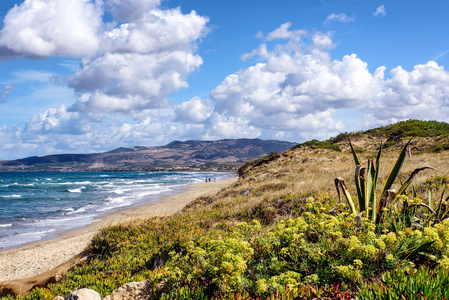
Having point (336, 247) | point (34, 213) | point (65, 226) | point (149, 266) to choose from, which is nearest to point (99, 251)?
point (149, 266)

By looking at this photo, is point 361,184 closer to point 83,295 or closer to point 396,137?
point 83,295

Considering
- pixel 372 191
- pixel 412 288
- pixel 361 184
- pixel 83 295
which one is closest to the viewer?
pixel 412 288

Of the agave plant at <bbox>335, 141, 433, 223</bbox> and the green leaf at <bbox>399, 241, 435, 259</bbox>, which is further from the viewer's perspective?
the agave plant at <bbox>335, 141, 433, 223</bbox>

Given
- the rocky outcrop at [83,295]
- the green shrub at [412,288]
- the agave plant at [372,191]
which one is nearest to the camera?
the green shrub at [412,288]

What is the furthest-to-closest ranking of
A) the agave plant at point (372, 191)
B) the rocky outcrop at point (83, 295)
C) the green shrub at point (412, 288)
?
the agave plant at point (372, 191), the rocky outcrop at point (83, 295), the green shrub at point (412, 288)

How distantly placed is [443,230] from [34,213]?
101ft

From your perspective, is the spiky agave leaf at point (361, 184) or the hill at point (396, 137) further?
the hill at point (396, 137)

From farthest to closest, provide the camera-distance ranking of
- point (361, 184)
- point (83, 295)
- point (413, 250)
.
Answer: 1. point (361, 184)
2. point (83, 295)
3. point (413, 250)

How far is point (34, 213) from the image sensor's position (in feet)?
88.8

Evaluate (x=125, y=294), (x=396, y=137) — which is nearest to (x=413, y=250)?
(x=125, y=294)

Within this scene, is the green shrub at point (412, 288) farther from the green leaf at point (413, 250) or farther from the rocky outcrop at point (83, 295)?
the rocky outcrop at point (83, 295)

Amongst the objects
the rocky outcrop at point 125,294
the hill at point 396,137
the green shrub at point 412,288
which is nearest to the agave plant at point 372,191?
the green shrub at point 412,288

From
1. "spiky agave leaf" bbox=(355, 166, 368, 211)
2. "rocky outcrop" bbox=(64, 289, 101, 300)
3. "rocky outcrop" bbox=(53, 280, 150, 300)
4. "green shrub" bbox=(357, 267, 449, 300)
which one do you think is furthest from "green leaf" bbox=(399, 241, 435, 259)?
"rocky outcrop" bbox=(64, 289, 101, 300)

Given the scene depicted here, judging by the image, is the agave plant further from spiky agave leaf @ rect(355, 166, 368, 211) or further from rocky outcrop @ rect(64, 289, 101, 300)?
rocky outcrop @ rect(64, 289, 101, 300)
